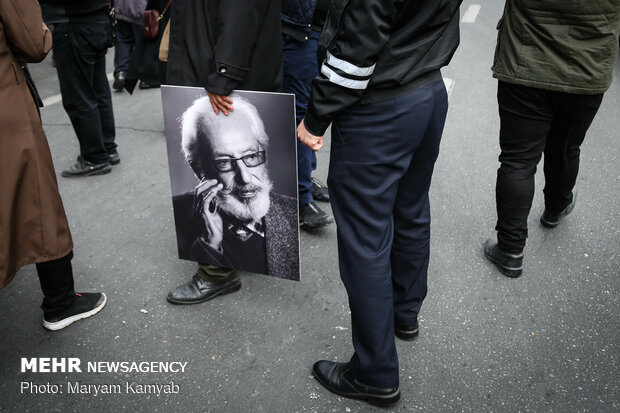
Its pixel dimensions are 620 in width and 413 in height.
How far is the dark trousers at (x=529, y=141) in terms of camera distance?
8.61 ft

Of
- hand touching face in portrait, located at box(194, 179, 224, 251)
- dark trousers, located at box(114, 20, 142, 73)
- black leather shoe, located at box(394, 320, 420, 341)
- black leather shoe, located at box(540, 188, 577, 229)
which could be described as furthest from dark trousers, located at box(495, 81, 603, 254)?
dark trousers, located at box(114, 20, 142, 73)

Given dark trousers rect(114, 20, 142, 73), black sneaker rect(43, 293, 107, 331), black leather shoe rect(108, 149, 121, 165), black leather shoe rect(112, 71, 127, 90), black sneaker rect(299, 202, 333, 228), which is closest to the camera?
black sneaker rect(43, 293, 107, 331)

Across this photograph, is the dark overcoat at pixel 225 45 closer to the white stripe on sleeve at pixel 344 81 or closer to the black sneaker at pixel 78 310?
the white stripe on sleeve at pixel 344 81

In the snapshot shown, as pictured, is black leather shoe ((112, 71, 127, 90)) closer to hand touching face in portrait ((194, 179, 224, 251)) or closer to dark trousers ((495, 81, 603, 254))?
hand touching face in portrait ((194, 179, 224, 251))

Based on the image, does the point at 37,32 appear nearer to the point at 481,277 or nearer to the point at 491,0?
the point at 481,277

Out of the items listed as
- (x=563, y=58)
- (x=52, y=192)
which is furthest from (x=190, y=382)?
(x=563, y=58)

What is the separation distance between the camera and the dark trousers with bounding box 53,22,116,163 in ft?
12.1

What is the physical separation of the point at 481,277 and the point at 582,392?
84 cm

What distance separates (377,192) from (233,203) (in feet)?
2.75

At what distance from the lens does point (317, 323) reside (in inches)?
101

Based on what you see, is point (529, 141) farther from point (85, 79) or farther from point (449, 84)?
point (449, 84)

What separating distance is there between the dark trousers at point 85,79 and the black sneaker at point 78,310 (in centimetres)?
170

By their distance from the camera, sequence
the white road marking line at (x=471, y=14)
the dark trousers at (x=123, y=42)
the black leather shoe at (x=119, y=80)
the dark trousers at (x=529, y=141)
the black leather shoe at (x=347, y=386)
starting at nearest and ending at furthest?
the black leather shoe at (x=347, y=386), the dark trousers at (x=529, y=141), the dark trousers at (x=123, y=42), the black leather shoe at (x=119, y=80), the white road marking line at (x=471, y=14)

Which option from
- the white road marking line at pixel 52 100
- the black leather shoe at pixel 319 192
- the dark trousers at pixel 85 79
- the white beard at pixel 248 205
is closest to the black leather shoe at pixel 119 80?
the white road marking line at pixel 52 100
